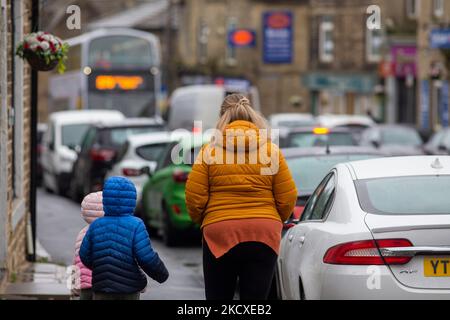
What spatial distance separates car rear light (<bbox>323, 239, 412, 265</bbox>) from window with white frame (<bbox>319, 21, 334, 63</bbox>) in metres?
→ 62.2

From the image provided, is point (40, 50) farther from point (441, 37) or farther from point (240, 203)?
point (441, 37)

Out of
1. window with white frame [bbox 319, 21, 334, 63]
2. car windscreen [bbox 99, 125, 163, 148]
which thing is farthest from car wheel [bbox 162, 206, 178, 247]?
window with white frame [bbox 319, 21, 334, 63]

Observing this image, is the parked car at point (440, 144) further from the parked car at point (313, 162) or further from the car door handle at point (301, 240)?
the car door handle at point (301, 240)

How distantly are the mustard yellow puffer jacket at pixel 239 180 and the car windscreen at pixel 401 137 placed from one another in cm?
2350

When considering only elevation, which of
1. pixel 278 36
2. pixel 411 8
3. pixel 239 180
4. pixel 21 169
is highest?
pixel 411 8

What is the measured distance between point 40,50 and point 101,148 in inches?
479

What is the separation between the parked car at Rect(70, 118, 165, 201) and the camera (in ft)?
80.6

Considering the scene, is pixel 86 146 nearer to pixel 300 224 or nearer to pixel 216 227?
pixel 300 224

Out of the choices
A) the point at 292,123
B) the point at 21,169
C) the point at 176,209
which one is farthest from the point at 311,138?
the point at 292,123

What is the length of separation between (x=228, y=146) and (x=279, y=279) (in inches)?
100

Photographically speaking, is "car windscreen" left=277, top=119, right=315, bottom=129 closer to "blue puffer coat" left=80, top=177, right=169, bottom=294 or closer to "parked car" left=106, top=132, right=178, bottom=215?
"parked car" left=106, top=132, right=178, bottom=215

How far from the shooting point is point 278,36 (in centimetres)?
6894

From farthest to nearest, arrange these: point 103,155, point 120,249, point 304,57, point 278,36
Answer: point 304,57, point 278,36, point 103,155, point 120,249

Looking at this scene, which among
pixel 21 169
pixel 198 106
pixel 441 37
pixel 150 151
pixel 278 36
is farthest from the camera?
pixel 278 36
